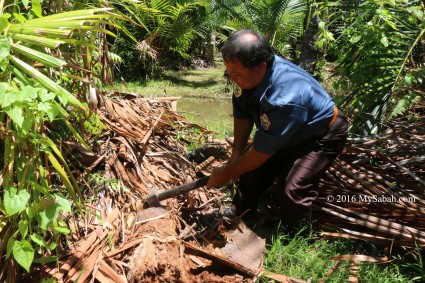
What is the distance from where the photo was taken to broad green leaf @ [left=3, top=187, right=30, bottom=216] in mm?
1716

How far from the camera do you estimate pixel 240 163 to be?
2672 millimetres

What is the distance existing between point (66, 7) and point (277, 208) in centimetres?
195

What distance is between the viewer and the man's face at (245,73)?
8.13 ft

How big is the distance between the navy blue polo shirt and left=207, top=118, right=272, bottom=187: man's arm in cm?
6

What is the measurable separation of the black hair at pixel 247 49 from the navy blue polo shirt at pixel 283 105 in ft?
0.52

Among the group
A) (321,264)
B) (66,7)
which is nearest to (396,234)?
(321,264)

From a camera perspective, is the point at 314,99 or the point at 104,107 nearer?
the point at 314,99

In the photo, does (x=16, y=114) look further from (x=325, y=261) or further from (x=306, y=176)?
(x=325, y=261)

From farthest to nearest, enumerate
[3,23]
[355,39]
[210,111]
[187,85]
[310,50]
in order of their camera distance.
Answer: [187,85] < [210,111] < [310,50] < [355,39] < [3,23]

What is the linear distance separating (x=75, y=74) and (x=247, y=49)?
1058 millimetres

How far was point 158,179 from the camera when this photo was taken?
3.31 metres

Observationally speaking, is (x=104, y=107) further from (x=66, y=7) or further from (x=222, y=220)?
(x=222, y=220)

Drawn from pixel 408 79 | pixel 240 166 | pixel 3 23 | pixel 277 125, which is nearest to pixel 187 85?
pixel 408 79

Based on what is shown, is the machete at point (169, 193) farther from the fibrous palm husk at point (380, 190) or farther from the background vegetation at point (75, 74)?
the fibrous palm husk at point (380, 190)
